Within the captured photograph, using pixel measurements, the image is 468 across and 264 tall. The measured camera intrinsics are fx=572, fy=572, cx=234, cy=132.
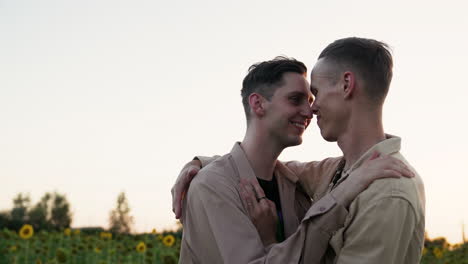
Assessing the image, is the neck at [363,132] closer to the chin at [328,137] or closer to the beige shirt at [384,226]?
the chin at [328,137]

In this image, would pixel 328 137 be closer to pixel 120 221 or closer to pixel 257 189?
pixel 257 189

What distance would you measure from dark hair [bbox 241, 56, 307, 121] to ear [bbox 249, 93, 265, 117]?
34 millimetres

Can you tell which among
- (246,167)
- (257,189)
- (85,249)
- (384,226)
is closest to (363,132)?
(384,226)

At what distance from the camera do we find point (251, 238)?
9.82 ft

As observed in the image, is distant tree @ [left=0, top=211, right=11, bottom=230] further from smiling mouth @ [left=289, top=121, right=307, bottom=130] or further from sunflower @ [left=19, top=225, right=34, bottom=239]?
smiling mouth @ [left=289, top=121, right=307, bottom=130]

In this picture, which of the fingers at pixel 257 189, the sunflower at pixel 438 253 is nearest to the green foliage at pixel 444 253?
the sunflower at pixel 438 253

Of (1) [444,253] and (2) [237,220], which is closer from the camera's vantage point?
(2) [237,220]

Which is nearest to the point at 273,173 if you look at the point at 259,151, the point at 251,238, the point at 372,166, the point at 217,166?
the point at 259,151

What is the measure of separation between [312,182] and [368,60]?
1050 mm

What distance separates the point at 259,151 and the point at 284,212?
0.45m

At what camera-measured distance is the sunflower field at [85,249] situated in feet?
22.8

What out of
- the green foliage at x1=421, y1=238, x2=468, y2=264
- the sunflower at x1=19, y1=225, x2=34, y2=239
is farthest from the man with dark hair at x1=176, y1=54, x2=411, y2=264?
the sunflower at x1=19, y1=225, x2=34, y2=239

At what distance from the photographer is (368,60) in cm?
308

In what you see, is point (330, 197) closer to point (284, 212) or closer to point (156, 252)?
point (284, 212)
